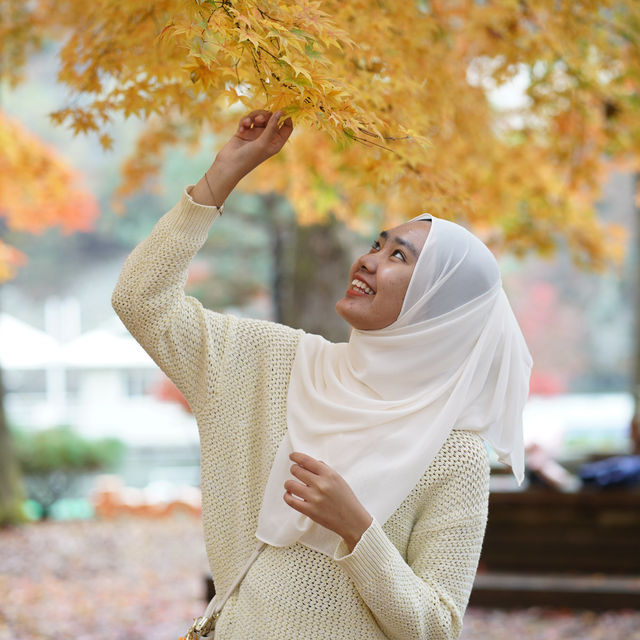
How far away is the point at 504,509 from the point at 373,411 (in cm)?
389

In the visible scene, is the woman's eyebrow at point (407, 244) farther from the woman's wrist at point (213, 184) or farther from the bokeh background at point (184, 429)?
the bokeh background at point (184, 429)

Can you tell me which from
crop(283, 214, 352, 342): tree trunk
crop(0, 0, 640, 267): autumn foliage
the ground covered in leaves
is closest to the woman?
crop(0, 0, 640, 267): autumn foliage

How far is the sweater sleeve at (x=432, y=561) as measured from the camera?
1660mm

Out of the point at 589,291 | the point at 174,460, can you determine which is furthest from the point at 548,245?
the point at 589,291

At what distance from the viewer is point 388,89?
8.45 feet

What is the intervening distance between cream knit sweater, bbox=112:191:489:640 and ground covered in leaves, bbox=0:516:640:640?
3396mm

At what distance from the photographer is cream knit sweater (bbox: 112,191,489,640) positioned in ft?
5.66

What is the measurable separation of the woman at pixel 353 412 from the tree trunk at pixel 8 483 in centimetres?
635

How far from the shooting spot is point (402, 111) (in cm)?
256

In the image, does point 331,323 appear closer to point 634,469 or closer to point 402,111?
point 634,469

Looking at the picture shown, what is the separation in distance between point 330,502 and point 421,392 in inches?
14.9

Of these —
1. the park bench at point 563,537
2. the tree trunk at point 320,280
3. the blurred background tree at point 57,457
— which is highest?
the tree trunk at point 320,280

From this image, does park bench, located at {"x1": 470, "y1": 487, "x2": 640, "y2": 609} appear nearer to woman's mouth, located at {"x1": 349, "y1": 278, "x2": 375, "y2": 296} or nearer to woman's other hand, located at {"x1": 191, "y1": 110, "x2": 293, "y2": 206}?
woman's mouth, located at {"x1": 349, "y1": 278, "x2": 375, "y2": 296}

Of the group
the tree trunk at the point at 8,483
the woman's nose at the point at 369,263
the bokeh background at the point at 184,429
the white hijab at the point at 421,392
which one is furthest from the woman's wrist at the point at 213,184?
the tree trunk at the point at 8,483
